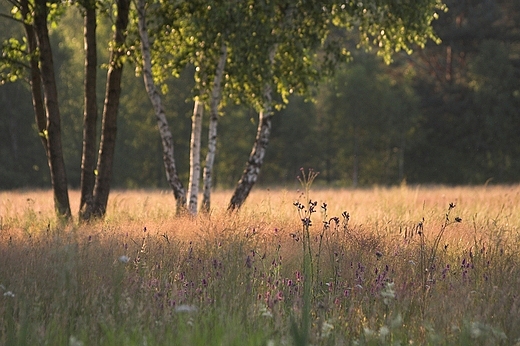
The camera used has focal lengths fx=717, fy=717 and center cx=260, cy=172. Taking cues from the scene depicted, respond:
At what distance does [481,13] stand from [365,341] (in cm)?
4244

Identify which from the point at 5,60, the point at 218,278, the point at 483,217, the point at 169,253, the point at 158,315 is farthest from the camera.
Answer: the point at 5,60

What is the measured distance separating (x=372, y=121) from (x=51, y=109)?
35.7 m

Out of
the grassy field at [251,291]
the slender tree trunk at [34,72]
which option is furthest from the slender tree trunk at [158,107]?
the grassy field at [251,291]

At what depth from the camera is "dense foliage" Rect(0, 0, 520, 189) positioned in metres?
42.3

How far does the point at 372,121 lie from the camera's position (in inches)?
1854

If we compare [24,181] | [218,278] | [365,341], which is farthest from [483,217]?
[24,181]

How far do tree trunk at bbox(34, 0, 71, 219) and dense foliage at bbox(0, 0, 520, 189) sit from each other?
28.0 m

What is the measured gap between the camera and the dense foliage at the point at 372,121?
42.3 meters

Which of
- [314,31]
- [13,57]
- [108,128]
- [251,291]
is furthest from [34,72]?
[251,291]

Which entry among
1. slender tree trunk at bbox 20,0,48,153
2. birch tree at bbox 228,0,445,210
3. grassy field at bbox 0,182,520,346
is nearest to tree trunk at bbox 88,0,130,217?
slender tree trunk at bbox 20,0,48,153

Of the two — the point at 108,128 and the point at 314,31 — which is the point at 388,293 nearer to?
the point at 108,128

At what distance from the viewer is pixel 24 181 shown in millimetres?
41688

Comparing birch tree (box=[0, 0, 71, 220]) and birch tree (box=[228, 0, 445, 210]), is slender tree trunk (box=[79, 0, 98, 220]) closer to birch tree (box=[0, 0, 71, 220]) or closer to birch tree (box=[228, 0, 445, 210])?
birch tree (box=[0, 0, 71, 220])

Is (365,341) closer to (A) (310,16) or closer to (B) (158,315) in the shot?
(B) (158,315)
